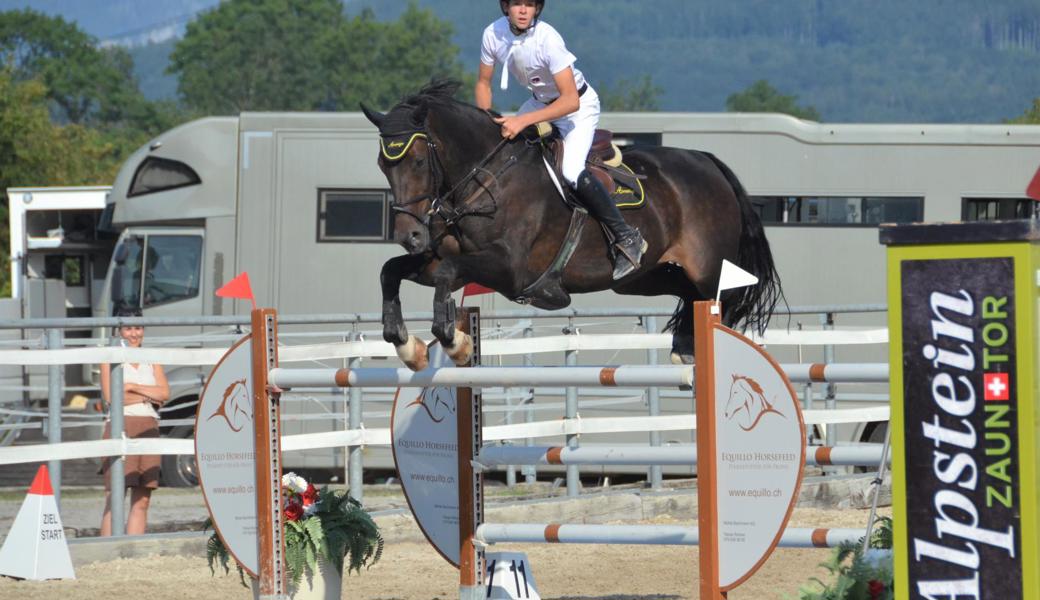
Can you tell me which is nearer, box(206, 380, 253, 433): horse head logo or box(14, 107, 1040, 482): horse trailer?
box(206, 380, 253, 433): horse head logo

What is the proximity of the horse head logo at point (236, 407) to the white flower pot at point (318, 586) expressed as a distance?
24.9 inches

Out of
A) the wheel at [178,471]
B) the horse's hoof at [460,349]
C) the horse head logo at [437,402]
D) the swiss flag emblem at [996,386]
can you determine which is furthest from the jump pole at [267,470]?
the wheel at [178,471]

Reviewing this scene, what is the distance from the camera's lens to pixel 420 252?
5781mm

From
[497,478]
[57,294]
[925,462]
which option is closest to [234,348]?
[925,462]

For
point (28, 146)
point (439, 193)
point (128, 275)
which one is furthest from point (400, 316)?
point (28, 146)

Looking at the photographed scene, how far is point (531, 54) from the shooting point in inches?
237

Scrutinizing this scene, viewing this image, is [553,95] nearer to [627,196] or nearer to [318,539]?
[627,196]

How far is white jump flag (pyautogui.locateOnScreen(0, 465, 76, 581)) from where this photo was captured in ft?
22.9

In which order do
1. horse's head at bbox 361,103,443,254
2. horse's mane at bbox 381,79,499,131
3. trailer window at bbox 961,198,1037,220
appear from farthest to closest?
1. trailer window at bbox 961,198,1037,220
2. horse's mane at bbox 381,79,499,131
3. horse's head at bbox 361,103,443,254

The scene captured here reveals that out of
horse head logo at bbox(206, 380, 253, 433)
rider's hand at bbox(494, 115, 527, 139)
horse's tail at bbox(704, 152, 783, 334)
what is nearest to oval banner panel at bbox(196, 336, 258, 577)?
horse head logo at bbox(206, 380, 253, 433)

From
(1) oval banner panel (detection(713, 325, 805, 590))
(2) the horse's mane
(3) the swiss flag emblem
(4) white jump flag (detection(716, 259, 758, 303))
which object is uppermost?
(2) the horse's mane

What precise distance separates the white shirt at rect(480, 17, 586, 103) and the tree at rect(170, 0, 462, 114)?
8638cm

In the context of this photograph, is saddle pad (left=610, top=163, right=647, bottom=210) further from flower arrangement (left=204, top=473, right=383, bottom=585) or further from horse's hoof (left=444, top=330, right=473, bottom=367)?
flower arrangement (left=204, top=473, right=383, bottom=585)

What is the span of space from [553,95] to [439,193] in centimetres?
74
